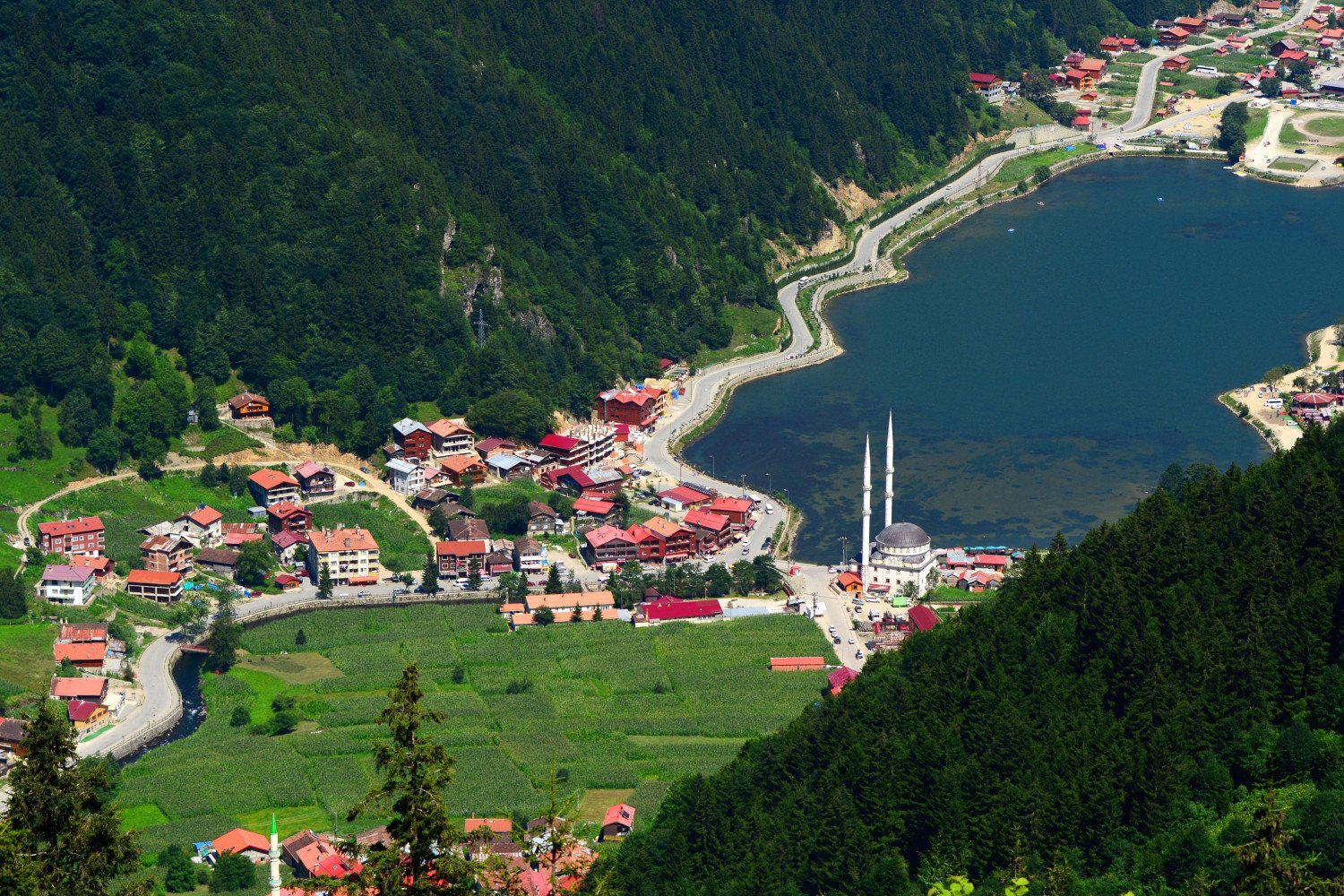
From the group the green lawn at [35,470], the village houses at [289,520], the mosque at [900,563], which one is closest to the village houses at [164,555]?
Answer: the village houses at [289,520]

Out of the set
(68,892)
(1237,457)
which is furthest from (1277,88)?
(68,892)

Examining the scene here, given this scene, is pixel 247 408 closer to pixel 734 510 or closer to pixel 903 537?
pixel 734 510

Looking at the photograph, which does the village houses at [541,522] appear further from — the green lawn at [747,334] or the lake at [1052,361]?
the green lawn at [747,334]

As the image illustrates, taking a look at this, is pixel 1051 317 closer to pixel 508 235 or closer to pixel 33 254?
pixel 508 235

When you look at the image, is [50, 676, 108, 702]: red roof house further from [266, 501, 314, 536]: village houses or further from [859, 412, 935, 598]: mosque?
[859, 412, 935, 598]: mosque

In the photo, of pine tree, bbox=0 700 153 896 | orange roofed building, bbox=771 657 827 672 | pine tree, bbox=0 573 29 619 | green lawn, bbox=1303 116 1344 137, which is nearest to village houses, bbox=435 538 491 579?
orange roofed building, bbox=771 657 827 672
